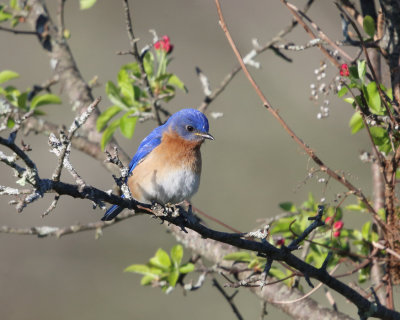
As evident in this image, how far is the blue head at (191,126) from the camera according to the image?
4.57m

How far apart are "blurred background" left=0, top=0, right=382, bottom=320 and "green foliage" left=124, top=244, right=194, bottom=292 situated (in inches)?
249

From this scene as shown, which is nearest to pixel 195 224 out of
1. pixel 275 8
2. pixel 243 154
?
pixel 275 8

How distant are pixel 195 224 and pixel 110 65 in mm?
9399

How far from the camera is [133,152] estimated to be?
1091 cm

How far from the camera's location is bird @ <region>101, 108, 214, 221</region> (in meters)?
4.29

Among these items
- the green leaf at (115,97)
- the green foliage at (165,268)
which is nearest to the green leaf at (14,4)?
the green leaf at (115,97)

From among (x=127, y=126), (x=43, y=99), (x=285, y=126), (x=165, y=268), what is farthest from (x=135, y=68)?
(x=285, y=126)

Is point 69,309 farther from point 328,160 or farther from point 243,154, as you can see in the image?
point 328,160

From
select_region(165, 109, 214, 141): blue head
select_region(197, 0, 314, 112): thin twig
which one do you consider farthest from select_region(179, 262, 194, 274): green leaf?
select_region(197, 0, 314, 112): thin twig

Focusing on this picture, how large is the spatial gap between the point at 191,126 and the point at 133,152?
6.42 metres

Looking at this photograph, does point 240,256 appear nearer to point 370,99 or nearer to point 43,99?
point 370,99

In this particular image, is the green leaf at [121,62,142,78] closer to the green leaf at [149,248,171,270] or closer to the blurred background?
the green leaf at [149,248,171,270]

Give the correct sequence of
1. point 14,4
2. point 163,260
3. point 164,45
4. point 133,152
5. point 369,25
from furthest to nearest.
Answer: point 133,152
point 14,4
point 164,45
point 163,260
point 369,25

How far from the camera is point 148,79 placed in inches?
184
